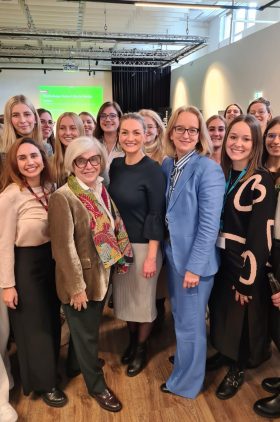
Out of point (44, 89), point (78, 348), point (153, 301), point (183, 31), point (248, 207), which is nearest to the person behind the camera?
point (248, 207)

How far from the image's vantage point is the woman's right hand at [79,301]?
1.65 metres

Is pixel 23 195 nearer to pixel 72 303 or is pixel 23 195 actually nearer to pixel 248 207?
pixel 72 303

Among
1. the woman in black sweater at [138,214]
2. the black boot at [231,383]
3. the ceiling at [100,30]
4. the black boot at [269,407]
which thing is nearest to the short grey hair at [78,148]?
the woman in black sweater at [138,214]

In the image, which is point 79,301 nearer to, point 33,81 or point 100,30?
point 100,30

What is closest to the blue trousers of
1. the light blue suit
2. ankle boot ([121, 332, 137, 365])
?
the light blue suit

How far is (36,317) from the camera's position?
5.87 feet

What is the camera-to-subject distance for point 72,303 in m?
1.69

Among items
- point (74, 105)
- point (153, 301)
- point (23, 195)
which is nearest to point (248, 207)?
point (153, 301)

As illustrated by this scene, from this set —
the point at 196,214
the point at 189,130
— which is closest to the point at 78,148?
the point at 189,130

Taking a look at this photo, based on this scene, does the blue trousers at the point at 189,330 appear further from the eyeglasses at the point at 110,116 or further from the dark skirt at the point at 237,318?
the eyeglasses at the point at 110,116

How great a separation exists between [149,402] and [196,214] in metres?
1.22

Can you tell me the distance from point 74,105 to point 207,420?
10774mm

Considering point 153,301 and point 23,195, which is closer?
point 23,195

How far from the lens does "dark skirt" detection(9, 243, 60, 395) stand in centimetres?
172
